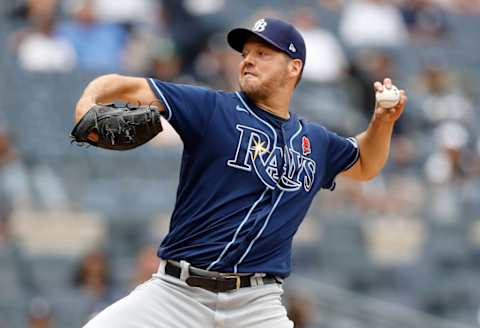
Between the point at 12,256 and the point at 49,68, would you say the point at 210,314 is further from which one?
the point at 49,68

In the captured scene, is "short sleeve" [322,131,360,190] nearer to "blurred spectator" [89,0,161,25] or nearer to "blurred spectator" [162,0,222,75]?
"blurred spectator" [162,0,222,75]

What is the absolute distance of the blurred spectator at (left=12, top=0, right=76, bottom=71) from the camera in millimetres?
10445

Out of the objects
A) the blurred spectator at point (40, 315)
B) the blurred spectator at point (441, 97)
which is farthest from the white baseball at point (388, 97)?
the blurred spectator at point (441, 97)

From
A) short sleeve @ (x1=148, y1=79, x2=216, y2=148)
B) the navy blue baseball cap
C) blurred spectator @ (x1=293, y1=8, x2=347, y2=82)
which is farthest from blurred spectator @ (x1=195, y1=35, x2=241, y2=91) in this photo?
short sleeve @ (x1=148, y1=79, x2=216, y2=148)

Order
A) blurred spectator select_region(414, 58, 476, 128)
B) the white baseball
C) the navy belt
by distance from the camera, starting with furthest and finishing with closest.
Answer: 1. blurred spectator select_region(414, 58, 476, 128)
2. the white baseball
3. the navy belt

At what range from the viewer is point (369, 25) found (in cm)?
1302

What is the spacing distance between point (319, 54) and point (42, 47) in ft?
9.81

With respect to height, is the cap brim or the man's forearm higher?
the cap brim

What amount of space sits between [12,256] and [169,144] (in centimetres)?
209

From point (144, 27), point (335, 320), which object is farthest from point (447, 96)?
point (335, 320)

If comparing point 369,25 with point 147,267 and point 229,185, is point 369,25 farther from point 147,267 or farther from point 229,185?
point 229,185

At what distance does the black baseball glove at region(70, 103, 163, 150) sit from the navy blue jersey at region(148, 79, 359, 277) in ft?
0.42

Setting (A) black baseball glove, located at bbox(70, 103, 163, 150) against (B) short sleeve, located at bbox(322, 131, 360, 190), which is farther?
(B) short sleeve, located at bbox(322, 131, 360, 190)

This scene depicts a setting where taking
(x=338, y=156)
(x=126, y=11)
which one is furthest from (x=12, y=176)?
(x=338, y=156)
